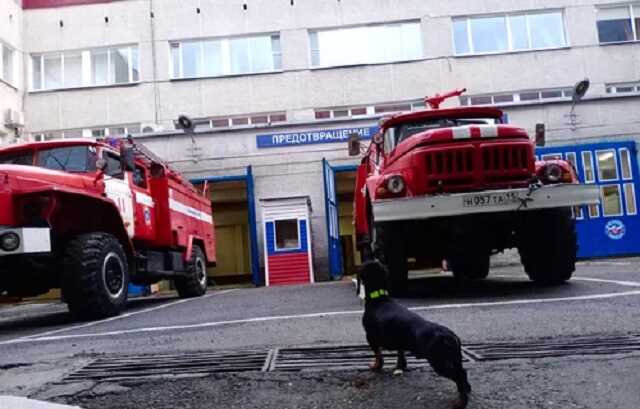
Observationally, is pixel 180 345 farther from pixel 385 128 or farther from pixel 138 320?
pixel 385 128

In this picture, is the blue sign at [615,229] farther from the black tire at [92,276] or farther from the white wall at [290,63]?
the black tire at [92,276]

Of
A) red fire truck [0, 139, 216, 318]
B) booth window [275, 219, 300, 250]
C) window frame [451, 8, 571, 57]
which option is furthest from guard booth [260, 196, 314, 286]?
window frame [451, 8, 571, 57]

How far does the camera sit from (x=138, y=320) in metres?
7.49

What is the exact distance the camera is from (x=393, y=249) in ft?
23.0

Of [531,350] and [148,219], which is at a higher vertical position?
[148,219]

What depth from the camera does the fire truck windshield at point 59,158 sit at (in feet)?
28.1

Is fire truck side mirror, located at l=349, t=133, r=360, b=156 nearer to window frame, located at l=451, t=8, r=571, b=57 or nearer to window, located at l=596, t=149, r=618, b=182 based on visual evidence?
window, located at l=596, t=149, r=618, b=182

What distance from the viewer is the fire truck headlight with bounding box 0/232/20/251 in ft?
22.4

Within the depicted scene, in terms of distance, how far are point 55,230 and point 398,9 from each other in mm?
16046

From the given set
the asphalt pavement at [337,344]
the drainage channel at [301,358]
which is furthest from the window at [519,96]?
the drainage channel at [301,358]

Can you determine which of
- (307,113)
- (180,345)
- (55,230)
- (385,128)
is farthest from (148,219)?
(307,113)

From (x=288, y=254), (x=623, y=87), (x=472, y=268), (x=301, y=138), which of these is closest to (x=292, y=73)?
(x=301, y=138)

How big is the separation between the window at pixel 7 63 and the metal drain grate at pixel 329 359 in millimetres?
19399

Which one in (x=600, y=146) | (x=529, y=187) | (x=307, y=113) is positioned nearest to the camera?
(x=529, y=187)
